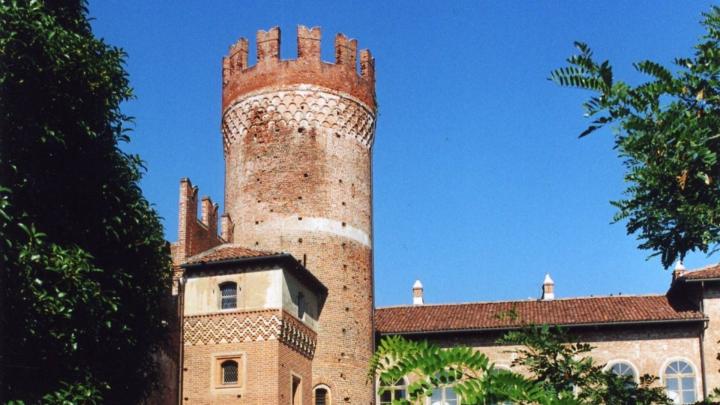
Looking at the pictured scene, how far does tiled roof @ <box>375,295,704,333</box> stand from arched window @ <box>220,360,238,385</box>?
6.87m

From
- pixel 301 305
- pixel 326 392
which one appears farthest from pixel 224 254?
pixel 326 392

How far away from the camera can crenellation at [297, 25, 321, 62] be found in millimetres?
32281

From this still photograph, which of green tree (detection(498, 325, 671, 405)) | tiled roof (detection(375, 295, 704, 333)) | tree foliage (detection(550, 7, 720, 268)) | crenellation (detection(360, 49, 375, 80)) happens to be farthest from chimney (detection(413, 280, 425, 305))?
tree foliage (detection(550, 7, 720, 268))

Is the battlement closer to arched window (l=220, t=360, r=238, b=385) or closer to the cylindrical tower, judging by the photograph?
the cylindrical tower

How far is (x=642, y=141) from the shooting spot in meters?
A: 8.73

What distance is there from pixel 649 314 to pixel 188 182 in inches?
566

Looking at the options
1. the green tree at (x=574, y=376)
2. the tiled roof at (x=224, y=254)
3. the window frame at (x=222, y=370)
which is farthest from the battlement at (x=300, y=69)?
the green tree at (x=574, y=376)

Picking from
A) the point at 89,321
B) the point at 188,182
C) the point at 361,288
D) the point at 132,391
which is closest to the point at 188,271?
the point at 188,182

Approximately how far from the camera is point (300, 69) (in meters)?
32.0

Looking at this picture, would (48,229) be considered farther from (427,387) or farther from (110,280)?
(427,387)

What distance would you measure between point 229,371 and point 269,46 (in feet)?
36.4

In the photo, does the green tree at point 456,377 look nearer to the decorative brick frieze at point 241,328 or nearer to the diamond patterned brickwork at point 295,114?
the decorative brick frieze at point 241,328

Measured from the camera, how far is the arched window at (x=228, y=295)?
2738 centimetres

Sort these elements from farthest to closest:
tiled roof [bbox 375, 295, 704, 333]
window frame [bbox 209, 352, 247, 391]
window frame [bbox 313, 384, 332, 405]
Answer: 1. tiled roof [bbox 375, 295, 704, 333]
2. window frame [bbox 313, 384, 332, 405]
3. window frame [bbox 209, 352, 247, 391]
